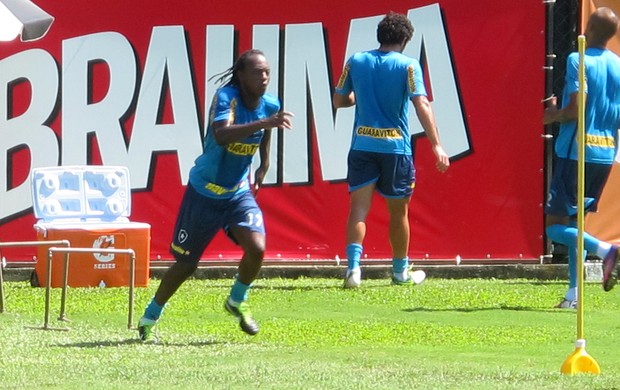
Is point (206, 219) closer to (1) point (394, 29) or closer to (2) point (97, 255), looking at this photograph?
(1) point (394, 29)

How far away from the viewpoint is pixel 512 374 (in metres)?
7.86

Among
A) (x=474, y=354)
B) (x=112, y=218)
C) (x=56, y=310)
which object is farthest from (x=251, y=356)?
(x=112, y=218)

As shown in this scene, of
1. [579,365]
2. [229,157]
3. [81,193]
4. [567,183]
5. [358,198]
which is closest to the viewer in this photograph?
[579,365]

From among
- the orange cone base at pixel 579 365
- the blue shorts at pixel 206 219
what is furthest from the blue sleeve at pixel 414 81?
the orange cone base at pixel 579 365

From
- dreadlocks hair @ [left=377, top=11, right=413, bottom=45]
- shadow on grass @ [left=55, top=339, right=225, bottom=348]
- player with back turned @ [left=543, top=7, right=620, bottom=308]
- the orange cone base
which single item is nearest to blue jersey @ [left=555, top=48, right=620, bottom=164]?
player with back turned @ [left=543, top=7, right=620, bottom=308]

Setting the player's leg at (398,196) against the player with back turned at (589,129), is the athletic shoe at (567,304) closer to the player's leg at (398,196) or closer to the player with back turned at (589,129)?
the player with back turned at (589,129)

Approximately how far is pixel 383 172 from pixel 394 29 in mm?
1176

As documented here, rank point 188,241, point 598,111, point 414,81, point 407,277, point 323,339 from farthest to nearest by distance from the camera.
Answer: point 407,277 → point 414,81 → point 598,111 → point 323,339 → point 188,241

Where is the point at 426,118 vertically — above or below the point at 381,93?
below

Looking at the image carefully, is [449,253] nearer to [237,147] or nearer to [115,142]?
[115,142]

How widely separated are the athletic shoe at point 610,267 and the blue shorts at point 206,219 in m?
2.53

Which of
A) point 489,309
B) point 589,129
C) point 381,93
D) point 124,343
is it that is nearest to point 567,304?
point 489,309

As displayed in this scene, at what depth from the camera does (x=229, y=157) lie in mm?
9242

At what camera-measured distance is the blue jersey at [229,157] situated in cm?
920
